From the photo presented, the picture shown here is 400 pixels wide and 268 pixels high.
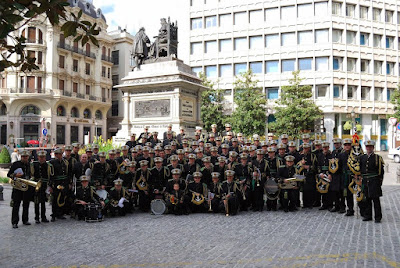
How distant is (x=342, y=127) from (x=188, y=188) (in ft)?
129

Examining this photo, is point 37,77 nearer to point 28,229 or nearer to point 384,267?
point 28,229

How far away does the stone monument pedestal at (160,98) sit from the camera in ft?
57.2

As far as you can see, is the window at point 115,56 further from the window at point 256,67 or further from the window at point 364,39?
the window at point 364,39

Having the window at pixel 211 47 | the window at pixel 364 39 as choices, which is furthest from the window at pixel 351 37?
the window at pixel 211 47

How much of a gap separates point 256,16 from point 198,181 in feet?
132

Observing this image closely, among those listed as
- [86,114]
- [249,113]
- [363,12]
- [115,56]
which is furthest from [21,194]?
[115,56]

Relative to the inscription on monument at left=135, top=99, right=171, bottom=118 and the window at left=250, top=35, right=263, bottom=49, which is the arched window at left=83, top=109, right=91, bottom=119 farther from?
the inscription on monument at left=135, top=99, right=171, bottom=118

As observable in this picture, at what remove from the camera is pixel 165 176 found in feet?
37.2

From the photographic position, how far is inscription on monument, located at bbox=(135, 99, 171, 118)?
17.6 metres

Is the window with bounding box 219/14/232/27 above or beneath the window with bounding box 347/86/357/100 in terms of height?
above

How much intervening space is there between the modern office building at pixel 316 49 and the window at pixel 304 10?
0.05 metres

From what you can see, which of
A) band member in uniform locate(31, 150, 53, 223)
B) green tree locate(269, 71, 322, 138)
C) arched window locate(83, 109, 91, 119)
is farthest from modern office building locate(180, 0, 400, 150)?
band member in uniform locate(31, 150, 53, 223)

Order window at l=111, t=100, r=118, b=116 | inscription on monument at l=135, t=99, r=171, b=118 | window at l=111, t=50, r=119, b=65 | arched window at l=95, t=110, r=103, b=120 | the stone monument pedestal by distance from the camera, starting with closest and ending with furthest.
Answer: the stone monument pedestal
inscription on monument at l=135, t=99, r=171, b=118
arched window at l=95, t=110, r=103, b=120
window at l=111, t=50, r=119, b=65
window at l=111, t=100, r=118, b=116

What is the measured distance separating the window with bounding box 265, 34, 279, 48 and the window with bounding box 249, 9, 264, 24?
88.0 inches
